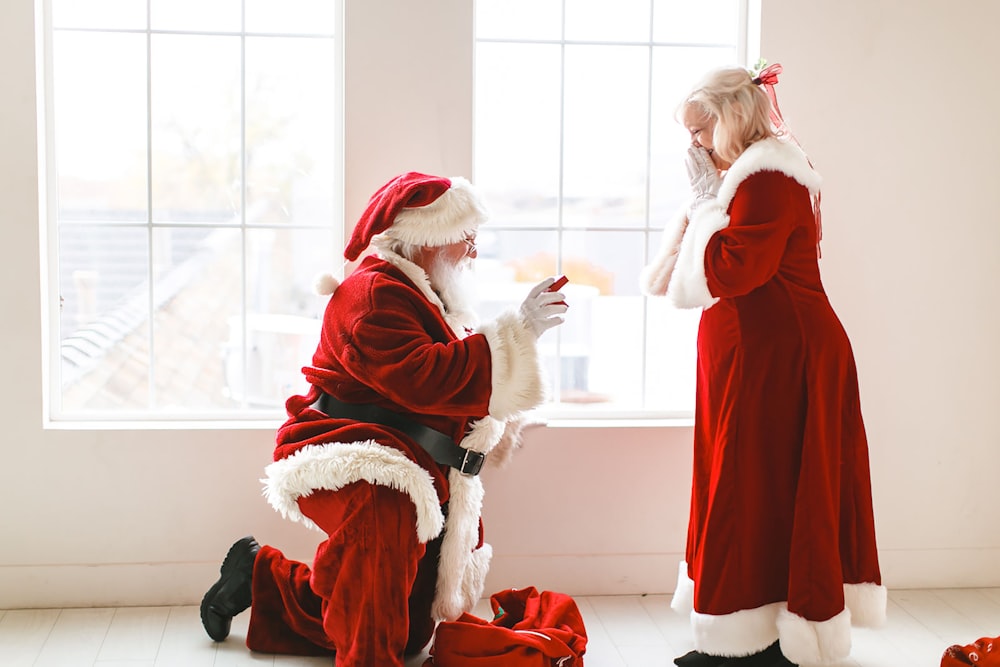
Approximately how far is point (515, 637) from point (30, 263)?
1.90 metres

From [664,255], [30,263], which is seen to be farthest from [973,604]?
[30,263]

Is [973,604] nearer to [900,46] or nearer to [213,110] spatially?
[900,46]

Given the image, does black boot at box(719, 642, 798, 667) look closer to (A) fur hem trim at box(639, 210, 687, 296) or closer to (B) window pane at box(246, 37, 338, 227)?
(A) fur hem trim at box(639, 210, 687, 296)

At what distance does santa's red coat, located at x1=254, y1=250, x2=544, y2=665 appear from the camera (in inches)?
100

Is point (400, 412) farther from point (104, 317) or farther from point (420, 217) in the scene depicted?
point (104, 317)

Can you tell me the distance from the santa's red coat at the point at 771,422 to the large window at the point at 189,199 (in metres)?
1.34

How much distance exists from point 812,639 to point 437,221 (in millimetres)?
1459

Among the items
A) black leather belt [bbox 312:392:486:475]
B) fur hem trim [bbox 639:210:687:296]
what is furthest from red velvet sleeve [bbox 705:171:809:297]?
black leather belt [bbox 312:392:486:475]

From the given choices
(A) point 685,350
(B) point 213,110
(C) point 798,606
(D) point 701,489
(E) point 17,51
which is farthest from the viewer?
(A) point 685,350

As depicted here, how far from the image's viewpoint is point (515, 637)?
2695 millimetres

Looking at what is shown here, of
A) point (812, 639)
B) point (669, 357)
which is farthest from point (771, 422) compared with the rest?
point (669, 357)

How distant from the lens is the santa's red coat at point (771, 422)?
2611 millimetres

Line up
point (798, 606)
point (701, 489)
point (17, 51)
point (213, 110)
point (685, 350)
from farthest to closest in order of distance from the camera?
Result: 1. point (685, 350)
2. point (213, 110)
3. point (17, 51)
4. point (701, 489)
5. point (798, 606)

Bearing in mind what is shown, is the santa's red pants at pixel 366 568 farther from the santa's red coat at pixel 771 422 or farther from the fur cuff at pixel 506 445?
the santa's red coat at pixel 771 422
